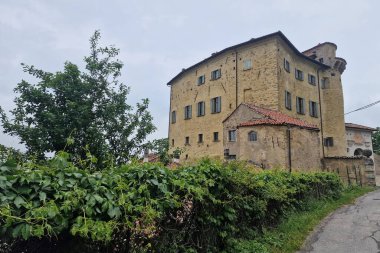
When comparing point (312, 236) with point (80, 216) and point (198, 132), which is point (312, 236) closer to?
point (80, 216)

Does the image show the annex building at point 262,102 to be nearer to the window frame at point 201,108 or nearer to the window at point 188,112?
the window at point 188,112

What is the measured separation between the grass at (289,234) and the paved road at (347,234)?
21cm

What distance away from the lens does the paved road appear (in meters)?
6.38

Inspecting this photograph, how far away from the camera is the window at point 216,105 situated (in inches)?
1097

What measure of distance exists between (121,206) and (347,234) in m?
7.04

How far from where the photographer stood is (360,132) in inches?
1320

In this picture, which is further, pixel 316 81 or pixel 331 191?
pixel 316 81

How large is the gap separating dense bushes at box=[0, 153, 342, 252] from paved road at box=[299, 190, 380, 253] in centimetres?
260

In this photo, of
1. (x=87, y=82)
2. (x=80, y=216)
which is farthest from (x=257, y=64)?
(x=80, y=216)

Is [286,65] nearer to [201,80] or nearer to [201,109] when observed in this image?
[201,80]

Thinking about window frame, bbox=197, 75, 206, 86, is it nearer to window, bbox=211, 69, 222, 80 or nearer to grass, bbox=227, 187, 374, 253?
window, bbox=211, 69, 222, 80

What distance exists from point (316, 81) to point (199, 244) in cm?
2854

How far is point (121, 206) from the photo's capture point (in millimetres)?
3064

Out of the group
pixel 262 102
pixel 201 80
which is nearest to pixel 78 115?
pixel 262 102
